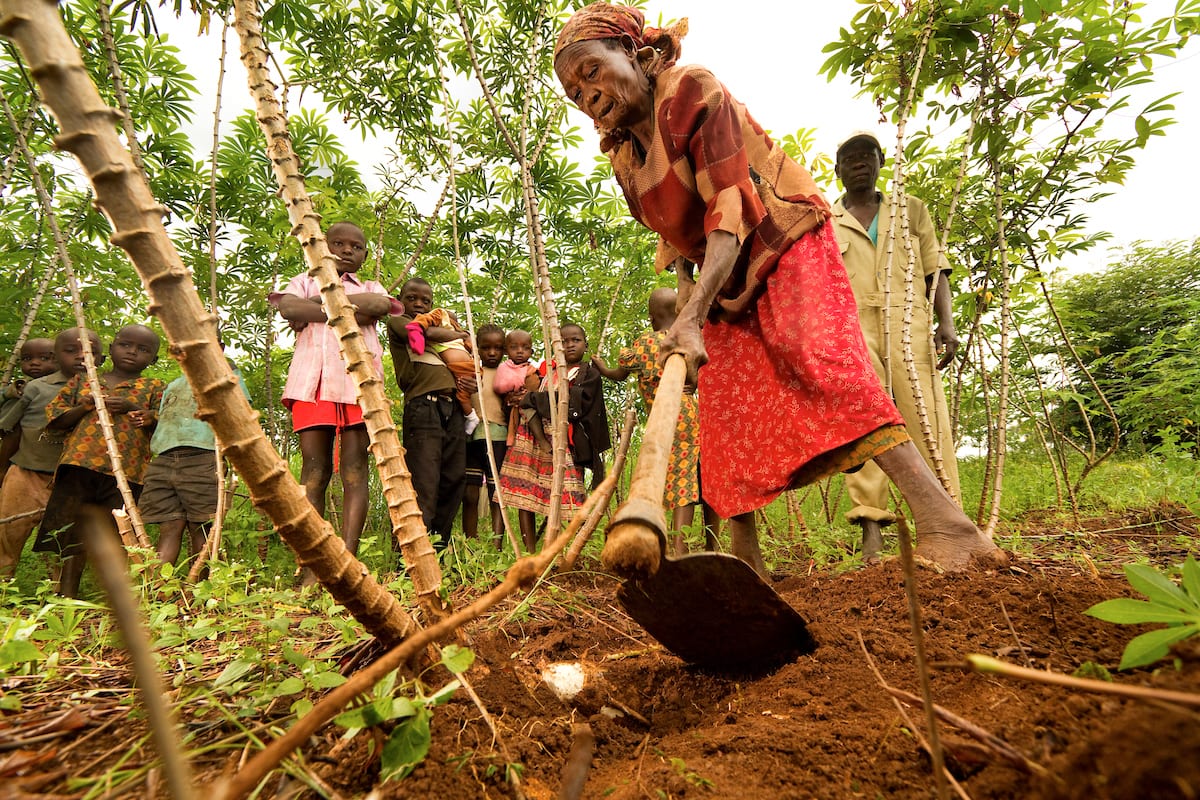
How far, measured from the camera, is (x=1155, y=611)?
729 mm

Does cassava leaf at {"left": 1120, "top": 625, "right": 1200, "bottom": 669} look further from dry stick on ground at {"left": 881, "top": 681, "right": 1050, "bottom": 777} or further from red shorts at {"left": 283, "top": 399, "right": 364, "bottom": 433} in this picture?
red shorts at {"left": 283, "top": 399, "right": 364, "bottom": 433}

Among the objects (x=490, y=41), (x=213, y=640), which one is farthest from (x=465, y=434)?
(x=490, y=41)

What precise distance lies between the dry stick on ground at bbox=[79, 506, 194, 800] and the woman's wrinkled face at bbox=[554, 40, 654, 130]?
6.10ft

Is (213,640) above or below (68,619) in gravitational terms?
below

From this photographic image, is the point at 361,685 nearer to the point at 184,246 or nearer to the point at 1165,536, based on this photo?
the point at 1165,536

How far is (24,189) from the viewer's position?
183 inches

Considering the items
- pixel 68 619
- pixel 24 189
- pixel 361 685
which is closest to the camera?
pixel 361 685

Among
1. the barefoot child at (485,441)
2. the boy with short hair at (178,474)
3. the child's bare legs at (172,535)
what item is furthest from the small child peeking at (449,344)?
the child's bare legs at (172,535)

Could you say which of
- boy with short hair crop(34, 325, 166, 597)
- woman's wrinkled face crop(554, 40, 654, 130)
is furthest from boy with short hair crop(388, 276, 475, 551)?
woman's wrinkled face crop(554, 40, 654, 130)

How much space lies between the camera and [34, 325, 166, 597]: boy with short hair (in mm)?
3490

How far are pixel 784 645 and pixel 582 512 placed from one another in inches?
25.5

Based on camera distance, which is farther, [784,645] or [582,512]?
[784,645]

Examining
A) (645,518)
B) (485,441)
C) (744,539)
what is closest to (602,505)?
(645,518)

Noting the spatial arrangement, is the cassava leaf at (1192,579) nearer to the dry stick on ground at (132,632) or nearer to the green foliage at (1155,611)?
the green foliage at (1155,611)
